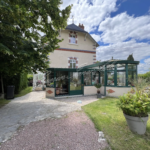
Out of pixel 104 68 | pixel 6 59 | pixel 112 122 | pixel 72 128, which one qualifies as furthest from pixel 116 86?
pixel 6 59

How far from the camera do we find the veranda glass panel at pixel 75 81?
772 cm

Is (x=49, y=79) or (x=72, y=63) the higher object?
(x=72, y=63)

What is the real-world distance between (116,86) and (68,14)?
5.80m

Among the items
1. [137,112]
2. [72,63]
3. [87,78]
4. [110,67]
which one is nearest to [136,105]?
[137,112]

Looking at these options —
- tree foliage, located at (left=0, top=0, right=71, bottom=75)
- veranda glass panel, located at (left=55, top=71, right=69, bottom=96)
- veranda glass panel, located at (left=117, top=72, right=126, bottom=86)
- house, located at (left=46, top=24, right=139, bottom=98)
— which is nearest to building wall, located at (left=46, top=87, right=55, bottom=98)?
house, located at (left=46, top=24, right=139, bottom=98)

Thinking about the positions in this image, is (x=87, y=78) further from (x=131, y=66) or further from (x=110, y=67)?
(x=131, y=66)

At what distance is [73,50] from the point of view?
1078 cm

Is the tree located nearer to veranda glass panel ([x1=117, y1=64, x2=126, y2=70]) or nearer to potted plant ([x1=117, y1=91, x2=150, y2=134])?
potted plant ([x1=117, y1=91, x2=150, y2=134])

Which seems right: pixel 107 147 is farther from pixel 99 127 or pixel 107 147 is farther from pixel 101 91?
pixel 101 91

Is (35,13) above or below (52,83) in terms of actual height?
above

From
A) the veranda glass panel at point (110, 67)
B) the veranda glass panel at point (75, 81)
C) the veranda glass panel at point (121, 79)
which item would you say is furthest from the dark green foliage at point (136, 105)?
the veranda glass panel at point (75, 81)

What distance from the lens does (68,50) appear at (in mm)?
10578

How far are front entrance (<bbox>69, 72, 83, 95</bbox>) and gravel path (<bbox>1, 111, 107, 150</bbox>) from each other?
177 inches

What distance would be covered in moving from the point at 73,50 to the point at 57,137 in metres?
9.46
